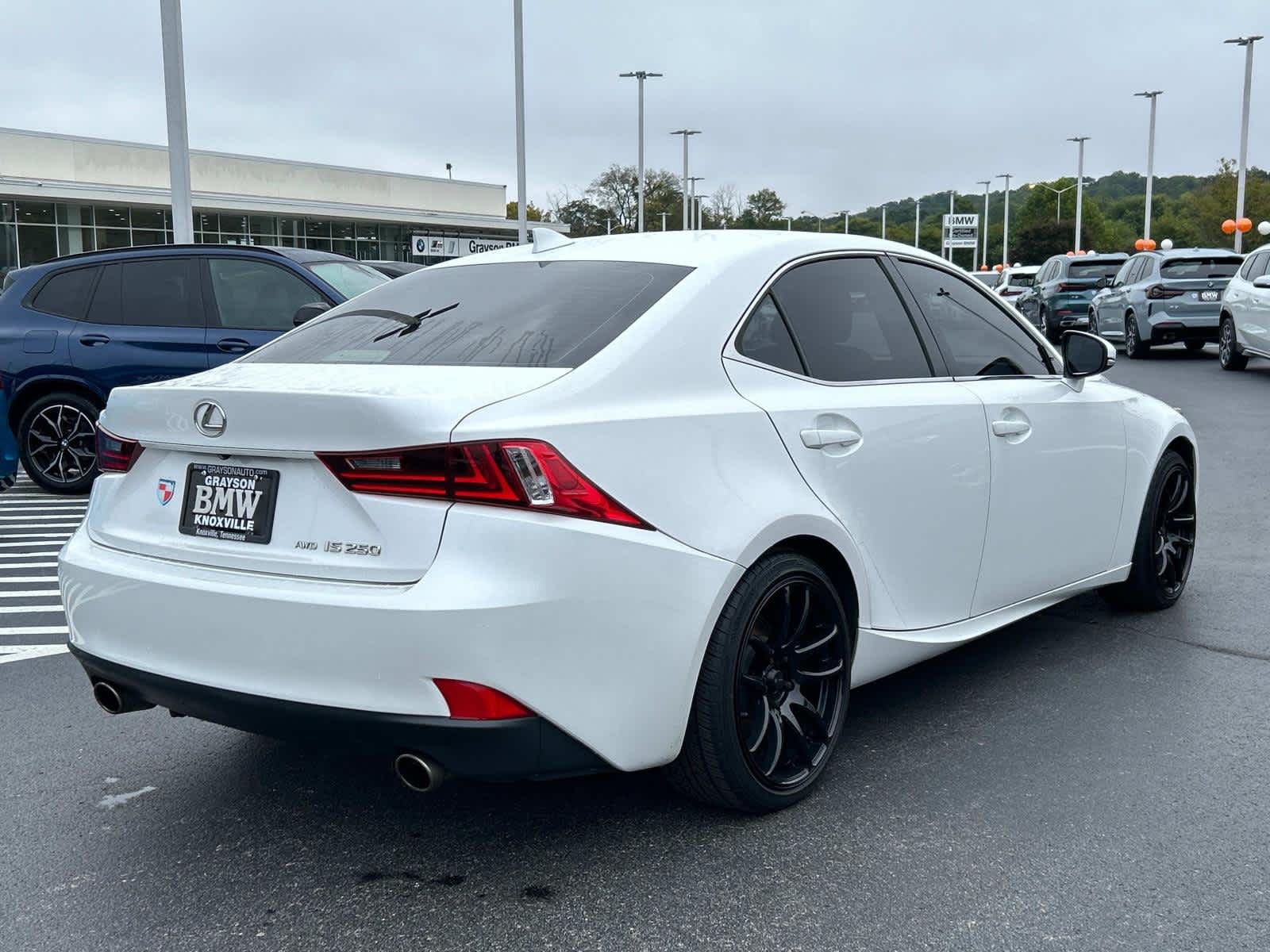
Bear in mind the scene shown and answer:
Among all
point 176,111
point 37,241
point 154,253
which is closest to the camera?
point 154,253

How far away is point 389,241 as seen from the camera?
58.2 metres

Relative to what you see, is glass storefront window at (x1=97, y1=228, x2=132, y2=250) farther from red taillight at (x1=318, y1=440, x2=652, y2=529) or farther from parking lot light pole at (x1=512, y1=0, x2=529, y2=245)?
red taillight at (x1=318, y1=440, x2=652, y2=529)

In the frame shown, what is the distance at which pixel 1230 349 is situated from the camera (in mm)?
19125

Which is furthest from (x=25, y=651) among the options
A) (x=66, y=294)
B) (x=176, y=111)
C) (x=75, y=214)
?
(x=75, y=214)

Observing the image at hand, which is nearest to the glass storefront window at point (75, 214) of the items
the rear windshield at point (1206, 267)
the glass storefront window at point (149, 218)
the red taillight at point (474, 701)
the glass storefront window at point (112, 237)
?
the glass storefront window at point (112, 237)

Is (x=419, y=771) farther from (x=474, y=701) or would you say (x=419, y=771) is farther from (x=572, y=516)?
(x=572, y=516)

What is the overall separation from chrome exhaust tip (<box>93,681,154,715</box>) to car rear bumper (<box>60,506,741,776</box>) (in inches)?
6.1

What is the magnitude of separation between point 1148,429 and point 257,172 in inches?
2105

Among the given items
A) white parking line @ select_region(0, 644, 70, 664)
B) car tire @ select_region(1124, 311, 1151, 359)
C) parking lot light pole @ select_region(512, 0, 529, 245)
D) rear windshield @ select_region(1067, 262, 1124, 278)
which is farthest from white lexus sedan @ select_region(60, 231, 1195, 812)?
parking lot light pole @ select_region(512, 0, 529, 245)

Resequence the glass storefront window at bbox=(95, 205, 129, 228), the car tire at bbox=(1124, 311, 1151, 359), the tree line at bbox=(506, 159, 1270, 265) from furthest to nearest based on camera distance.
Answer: the tree line at bbox=(506, 159, 1270, 265) < the glass storefront window at bbox=(95, 205, 129, 228) < the car tire at bbox=(1124, 311, 1151, 359)

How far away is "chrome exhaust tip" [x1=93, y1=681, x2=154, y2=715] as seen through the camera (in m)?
3.46

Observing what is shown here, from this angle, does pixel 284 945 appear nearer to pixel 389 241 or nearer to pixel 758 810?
pixel 758 810

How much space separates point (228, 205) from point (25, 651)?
153ft

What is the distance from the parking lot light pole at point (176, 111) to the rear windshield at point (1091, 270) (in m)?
18.0
